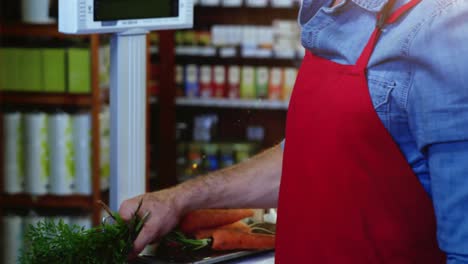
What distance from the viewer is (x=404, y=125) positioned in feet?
3.61

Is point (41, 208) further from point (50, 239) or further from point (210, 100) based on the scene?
point (50, 239)

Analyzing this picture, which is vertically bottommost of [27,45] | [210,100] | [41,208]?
[41,208]

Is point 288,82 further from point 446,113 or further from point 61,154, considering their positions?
point 446,113

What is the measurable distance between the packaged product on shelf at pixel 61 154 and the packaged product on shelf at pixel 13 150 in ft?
0.52

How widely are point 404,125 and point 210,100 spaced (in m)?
4.60

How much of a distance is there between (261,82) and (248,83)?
0.10m

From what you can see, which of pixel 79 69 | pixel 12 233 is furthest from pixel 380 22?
pixel 12 233

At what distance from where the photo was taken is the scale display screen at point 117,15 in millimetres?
1921

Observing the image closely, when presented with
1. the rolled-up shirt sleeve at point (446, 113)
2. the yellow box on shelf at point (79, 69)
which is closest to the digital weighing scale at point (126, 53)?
the rolled-up shirt sleeve at point (446, 113)

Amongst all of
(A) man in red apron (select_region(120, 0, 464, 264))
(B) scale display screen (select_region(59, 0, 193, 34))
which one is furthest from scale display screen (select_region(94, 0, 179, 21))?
(A) man in red apron (select_region(120, 0, 464, 264))

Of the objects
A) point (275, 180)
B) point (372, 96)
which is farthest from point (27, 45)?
point (372, 96)

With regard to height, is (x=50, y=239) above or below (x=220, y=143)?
above

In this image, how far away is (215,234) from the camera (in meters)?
1.68

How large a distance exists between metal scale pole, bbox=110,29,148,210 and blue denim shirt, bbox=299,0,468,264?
3.26 ft
